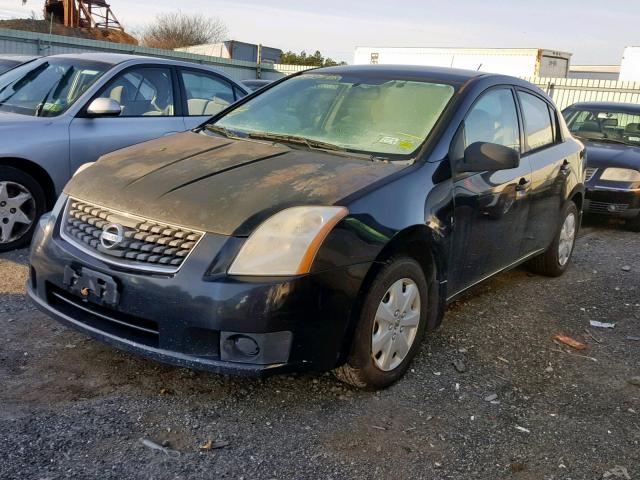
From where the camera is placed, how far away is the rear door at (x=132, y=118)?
5270 mm

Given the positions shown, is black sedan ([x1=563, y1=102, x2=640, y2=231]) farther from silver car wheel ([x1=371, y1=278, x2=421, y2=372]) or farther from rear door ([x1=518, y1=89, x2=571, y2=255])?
silver car wheel ([x1=371, y1=278, x2=421, y2=372])

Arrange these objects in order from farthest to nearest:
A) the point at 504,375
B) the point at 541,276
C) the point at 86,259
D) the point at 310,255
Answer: the point at 541,276 < the point at 504,375 < the point at 86,259 < the point at 310,255

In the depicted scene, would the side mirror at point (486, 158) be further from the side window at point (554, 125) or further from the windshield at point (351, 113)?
the side window at point (554, 125)

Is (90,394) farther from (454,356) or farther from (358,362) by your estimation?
(454,356)

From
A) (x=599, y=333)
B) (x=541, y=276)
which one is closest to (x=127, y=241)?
(x=599, y=333)

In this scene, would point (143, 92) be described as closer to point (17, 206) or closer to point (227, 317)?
point (17, 206)

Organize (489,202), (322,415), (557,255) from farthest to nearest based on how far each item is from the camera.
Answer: (557,255) → (489,202) → (322,415)

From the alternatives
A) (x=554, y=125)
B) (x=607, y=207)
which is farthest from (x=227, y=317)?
(x=607, y=207)

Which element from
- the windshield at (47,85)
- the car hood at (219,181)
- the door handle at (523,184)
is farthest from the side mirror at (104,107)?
the door handle at (523,184)

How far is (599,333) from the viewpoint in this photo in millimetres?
4371

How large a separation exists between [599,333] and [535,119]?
63.6 inches

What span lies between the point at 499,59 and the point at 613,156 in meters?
20.2

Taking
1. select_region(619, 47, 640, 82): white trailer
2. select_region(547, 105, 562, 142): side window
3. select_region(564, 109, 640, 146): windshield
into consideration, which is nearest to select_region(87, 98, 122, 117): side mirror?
select_region(547, 105, 562, 142): side window

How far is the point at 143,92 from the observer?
232 inches
